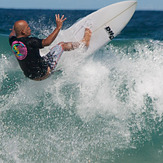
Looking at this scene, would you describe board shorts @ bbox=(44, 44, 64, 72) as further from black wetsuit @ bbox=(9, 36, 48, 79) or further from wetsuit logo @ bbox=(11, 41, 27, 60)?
wetsuit logo @ bbox=(11, 41, 27, 60)

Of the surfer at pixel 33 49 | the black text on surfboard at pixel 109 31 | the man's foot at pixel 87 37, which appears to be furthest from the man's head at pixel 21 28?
the black text on surfboard at pixel 109 31

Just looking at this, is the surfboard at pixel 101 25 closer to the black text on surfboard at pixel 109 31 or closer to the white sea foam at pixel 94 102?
the black text on surfboard at pixel 109 31

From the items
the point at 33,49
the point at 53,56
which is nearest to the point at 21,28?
the point at 33,49

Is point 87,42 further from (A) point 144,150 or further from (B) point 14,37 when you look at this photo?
(A) point 144,150

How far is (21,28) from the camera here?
4.57 metres

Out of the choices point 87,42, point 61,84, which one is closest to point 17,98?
point 61,84

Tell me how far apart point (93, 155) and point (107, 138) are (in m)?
0.48

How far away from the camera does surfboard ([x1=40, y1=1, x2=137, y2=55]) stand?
6.66 m

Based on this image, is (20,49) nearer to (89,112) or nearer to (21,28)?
(21,28)

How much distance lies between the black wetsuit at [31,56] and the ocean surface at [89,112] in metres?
0.95

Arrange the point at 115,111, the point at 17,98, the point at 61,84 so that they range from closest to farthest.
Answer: the point at 115,111, the point at 17,98, the point at 61,84

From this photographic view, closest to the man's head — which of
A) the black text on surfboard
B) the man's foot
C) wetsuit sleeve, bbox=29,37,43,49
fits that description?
wetsuit sleeve, bbox=29,37,43,49

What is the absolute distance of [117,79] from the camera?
632 cm

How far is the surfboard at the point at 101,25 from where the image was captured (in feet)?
21.9
